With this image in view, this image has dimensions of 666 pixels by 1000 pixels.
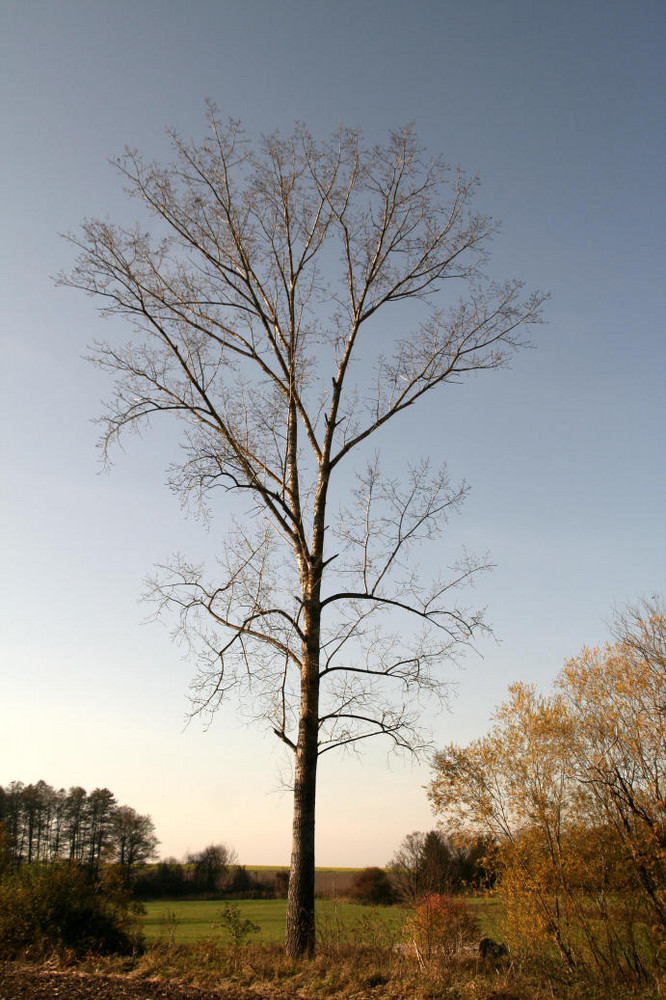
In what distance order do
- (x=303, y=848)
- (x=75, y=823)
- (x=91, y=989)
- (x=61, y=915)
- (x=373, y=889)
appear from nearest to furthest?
(x=91, y=989)
(x=303, y=848)
(x=61, y=915)
(x=373, y=889)
(x=75, y=823)

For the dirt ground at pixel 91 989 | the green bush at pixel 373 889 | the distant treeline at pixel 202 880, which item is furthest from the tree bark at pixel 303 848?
the distant treeline at pixel 202 880

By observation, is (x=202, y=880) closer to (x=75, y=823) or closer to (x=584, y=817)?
(x=75, y=823)

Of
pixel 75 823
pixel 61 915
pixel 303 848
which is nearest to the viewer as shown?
pixel 303 848

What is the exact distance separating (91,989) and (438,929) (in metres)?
4.31

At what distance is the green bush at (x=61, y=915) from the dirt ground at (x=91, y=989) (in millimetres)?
1526

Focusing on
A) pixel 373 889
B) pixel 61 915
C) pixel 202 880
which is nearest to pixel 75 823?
pixel 202 880

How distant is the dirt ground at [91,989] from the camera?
18.4ft

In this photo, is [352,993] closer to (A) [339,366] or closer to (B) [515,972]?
(B) [515,972]

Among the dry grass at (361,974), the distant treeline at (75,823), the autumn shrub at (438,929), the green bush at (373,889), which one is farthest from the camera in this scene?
the distant treeline at (75,823)

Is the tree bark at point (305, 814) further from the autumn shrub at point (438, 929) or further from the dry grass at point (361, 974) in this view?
the autumn shrub at point (438, 929)

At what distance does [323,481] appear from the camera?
976cm

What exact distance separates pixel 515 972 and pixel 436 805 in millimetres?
6145

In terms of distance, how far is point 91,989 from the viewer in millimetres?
5883

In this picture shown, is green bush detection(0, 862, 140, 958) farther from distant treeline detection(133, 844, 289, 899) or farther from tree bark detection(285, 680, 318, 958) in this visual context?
distant treeline detection(133, 844, 289, 899)
